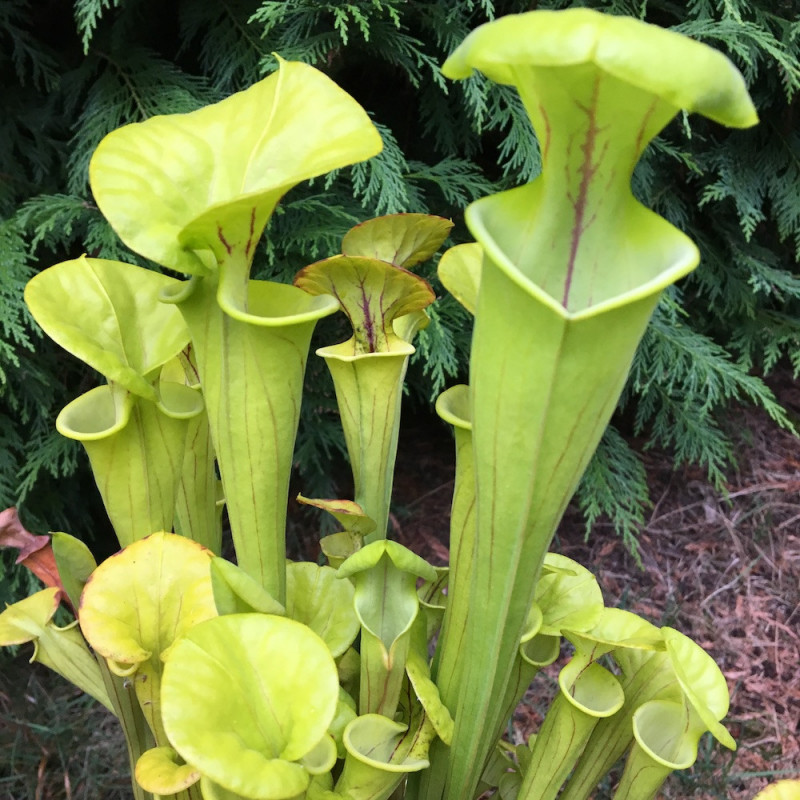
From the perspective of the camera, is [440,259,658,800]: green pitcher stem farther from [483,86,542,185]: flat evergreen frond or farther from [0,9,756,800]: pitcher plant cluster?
[483,86,542,185]: flat evergreen frond

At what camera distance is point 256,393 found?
1.95ft

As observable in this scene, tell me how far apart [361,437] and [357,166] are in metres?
0.82

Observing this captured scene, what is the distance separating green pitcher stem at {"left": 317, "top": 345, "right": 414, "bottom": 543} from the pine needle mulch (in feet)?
3.16

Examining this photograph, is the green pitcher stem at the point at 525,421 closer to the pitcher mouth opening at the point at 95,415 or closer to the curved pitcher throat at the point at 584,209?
the curved pitcher throat at the point at 584,209

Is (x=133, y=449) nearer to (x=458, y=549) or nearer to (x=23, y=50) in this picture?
(x=458, y=549)

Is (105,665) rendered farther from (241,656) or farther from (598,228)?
(598,228)

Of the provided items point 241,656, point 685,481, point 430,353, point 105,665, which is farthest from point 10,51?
point 685,481

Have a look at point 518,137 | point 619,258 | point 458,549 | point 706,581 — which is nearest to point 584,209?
point 619,258

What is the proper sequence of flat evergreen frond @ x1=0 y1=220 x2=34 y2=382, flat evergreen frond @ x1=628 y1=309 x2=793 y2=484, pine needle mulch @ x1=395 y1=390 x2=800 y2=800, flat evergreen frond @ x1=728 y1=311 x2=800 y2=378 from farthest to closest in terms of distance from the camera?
flat evergreen frond @ x1=728 y1=311 x2=800 y2=378
flat evergreen frond @ x1=628 y1=309 x2=793 y2=484
pine needle mulch @ x1=395 y1=390 x2=800 y2=800
flat evergreen frond @ x1=0 y1=220 x2=34 y2=382

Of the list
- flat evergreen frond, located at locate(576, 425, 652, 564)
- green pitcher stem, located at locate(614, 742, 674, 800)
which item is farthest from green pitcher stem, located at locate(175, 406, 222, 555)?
flat evergreen frond, located at locate(576, 425, 652, 564)

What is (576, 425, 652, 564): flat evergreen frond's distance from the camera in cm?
169

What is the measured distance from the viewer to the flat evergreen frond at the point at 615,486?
1.69 metres

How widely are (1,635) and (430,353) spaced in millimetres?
980

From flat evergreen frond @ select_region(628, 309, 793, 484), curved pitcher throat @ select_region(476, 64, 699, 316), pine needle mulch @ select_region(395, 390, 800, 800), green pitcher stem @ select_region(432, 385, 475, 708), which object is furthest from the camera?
flat evergreen frond @ select_region(628, 309, 793, 484)
